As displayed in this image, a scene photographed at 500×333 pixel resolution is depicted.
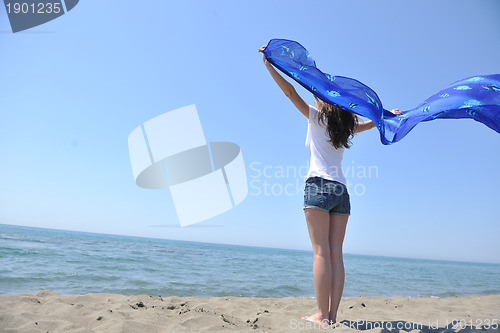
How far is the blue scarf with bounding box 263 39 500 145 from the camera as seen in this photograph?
2488mm

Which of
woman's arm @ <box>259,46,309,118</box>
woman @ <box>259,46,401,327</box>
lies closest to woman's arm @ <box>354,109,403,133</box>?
woman @ <box>259,46,401,327</box>

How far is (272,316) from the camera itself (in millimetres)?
2727

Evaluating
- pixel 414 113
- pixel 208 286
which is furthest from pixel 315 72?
pixel 208 286

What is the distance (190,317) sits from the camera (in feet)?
8.05

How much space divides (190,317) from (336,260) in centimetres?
127

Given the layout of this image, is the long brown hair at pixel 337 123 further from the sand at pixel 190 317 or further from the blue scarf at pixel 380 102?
the sand at pixel 190 317

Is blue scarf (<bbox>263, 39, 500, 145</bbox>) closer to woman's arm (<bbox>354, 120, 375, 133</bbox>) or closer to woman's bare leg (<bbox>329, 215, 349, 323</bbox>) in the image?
woman's arm (<bbox>354, 120, 375, 133</bbox>)

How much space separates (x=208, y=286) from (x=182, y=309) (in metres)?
2.91

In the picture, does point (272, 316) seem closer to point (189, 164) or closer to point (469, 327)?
point (469, 327)

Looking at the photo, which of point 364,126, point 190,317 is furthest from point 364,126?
point 190,317

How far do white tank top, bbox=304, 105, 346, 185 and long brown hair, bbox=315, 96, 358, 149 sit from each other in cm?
4

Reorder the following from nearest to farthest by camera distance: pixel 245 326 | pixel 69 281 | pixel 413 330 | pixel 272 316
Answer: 1. pixel 413 330
2. pixel 245 326
3. pixel 272 316
4. pixel 69 281

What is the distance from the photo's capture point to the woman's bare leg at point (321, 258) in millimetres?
2209

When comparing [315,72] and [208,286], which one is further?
[208,286]
